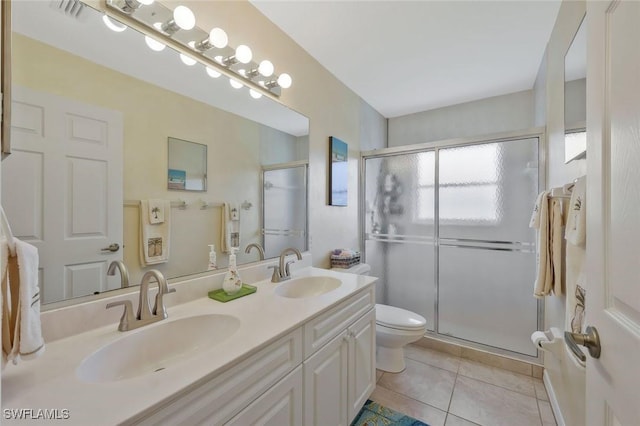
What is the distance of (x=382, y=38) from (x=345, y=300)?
5.82ft

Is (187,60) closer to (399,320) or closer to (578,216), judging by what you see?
(578,216)

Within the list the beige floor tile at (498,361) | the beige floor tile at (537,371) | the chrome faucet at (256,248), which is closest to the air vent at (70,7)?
the chrome faucet at (256,248)

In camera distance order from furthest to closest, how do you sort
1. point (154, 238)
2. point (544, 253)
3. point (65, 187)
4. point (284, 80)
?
point (284, 80)
point (544, 253)
point (154, 238)
point (65, 187)

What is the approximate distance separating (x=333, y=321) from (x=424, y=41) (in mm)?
1962

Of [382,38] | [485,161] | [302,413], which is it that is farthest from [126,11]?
[485,161]

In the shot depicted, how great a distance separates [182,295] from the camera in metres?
1.21

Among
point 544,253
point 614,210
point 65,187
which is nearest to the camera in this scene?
point 614,210

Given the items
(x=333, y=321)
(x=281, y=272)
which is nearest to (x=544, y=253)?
(x=333, y=321)

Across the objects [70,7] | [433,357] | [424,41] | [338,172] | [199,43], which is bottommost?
[433,357]

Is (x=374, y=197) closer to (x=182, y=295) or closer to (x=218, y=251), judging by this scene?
(x=218, y=251)

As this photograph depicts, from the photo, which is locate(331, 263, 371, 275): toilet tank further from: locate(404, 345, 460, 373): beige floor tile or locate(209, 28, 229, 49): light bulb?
locate(209, 28, 229, 49): light bulb

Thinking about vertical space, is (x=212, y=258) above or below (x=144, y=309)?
above

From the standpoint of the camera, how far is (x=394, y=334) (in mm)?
1928

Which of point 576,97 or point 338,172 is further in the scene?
point 338,172
